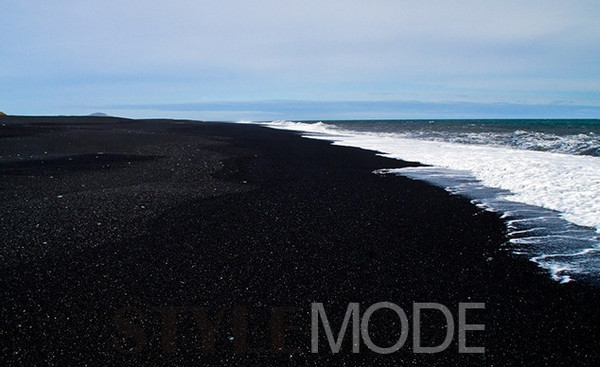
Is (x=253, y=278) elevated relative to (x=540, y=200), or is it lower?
lower

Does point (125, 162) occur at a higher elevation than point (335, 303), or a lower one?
higher

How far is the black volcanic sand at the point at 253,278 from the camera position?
305 cm

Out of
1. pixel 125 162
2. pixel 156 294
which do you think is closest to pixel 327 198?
pixel 156 294

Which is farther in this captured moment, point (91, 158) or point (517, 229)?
point (91, 158)

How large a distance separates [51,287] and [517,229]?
667 cm

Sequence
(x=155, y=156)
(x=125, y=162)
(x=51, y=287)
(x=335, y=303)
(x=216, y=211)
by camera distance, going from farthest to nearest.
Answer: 1. (x=155, y=156)
2. (x=125, y=162)
3. (x=216, y=211)
4. (x=51, y=287)
5. (x=335, y=303)

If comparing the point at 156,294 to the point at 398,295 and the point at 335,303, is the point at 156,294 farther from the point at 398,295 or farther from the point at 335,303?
the point at 398,295

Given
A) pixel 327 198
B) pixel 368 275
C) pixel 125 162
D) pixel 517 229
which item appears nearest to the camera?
pixel 368 275

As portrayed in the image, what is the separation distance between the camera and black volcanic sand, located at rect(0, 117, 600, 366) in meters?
3.05

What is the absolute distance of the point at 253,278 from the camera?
4.27 m

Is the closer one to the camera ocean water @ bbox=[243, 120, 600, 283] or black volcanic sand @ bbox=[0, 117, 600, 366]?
black volcanic sand @ bbox=[0, 117, 600, 366]

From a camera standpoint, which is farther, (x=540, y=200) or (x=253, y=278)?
(x=540, y=200)

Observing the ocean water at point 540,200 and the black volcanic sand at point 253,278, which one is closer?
the black volcanic sand at point 253,278

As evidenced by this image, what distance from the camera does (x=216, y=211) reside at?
697cm
